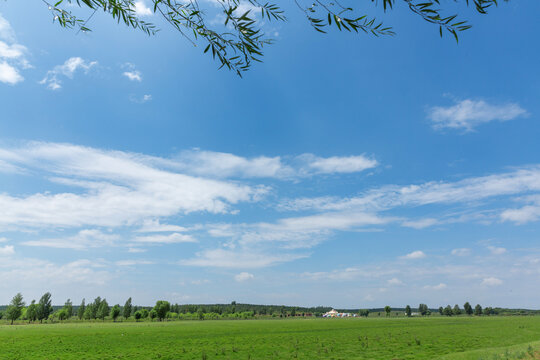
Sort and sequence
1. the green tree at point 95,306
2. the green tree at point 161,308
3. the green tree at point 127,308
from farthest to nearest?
the green tree at point 127,308, the green tree at point 161,308, the green tree at point 95,306

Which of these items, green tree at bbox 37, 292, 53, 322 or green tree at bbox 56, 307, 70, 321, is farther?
green tree at bbox 56, 307, 70, 321

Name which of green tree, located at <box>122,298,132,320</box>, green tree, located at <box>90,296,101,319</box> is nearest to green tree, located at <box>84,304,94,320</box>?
green tree, located at <box>90,296,101,319</box>

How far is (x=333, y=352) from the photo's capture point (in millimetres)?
34156

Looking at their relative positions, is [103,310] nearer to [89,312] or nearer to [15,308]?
[89,312]

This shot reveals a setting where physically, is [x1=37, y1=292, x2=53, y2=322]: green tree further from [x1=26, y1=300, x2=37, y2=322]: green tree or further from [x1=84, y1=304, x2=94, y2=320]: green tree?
[x1=84, y1=304, x2=94, y2=320]: green tree

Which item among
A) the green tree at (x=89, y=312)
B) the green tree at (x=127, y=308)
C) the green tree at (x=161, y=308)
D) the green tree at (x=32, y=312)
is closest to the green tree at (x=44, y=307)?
the green tree at (x=32, y=312)

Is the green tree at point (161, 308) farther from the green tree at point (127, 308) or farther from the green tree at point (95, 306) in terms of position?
the green tree at point (95, 306)

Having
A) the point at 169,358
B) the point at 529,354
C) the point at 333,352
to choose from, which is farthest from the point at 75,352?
the point at 529,354

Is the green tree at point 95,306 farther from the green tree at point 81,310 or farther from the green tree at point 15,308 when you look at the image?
the green tree at point 15,308

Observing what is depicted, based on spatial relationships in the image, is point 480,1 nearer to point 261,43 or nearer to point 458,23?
point 458,23

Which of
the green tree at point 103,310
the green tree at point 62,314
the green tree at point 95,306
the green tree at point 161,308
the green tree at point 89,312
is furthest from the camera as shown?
the green tree at point 161,308

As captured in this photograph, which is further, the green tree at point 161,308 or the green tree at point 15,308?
the green tree at point 161,308

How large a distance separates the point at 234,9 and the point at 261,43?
50cm

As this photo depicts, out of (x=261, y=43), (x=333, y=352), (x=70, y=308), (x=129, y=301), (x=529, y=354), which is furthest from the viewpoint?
(x=129, y=301)
